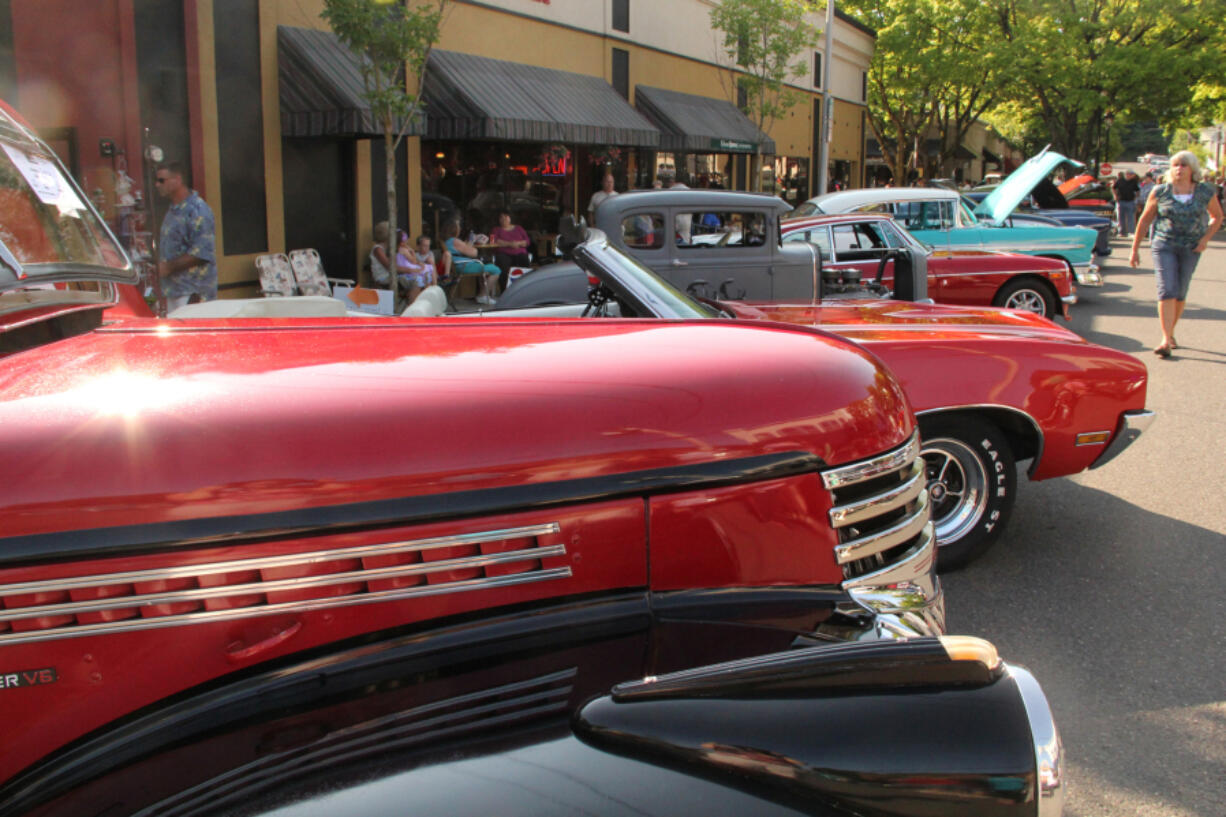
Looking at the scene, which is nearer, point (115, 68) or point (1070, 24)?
point (115, 68)

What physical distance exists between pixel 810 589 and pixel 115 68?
384 inches

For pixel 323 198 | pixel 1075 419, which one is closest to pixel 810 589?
pixel 1075 419

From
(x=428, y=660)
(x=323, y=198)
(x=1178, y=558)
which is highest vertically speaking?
(x=323, y=198)

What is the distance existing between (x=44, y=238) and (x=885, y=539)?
2.30 m

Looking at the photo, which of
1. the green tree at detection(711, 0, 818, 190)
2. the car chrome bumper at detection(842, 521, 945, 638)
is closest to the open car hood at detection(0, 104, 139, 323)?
the car chrome bumper at detection(842, 521, 945, 638)

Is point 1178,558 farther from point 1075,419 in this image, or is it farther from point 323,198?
point 323,198

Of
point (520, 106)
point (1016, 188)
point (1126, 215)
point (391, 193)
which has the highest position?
point (520, 106)

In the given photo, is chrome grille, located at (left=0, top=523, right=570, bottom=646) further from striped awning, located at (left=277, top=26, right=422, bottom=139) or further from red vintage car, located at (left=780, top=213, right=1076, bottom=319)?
striped awning, located at (left=277, top=26, right=422, bottom=139)

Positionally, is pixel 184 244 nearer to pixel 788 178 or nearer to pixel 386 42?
pixel 386 42

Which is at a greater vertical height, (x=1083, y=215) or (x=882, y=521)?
(x=1083, y=215)

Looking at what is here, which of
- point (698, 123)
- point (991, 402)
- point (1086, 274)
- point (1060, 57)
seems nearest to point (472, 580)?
point (991, 402)

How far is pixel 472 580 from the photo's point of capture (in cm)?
189

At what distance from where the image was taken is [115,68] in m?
9.53

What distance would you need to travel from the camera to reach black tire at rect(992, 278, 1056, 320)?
11422 mm
